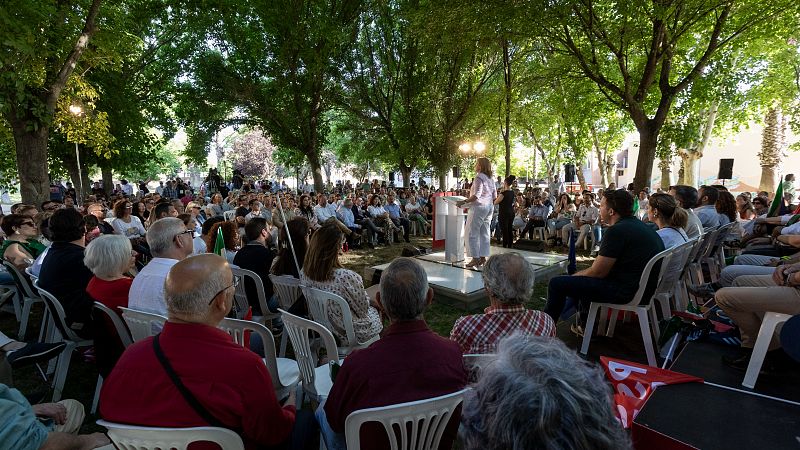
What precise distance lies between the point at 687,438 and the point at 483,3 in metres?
9.72

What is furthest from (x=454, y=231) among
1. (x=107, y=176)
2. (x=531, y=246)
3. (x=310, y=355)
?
(x=107, y=176)

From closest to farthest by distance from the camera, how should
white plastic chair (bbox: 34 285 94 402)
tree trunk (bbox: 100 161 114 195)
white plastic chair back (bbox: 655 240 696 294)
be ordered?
white plastic chair (bbox: 34 285 94 402) → white plastic chair back (bbox: 655 240 696 294) → tree trunk (bbox: 100 161 114 195)

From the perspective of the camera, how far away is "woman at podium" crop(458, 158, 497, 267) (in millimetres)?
6359

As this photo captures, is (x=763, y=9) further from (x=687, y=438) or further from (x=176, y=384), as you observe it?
(x=176, y=384)

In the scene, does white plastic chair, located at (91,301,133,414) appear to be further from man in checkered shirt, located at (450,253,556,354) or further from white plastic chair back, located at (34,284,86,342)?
man in checkered shirt, located at (450,253,556,354)

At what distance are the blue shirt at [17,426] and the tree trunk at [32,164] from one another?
8.11 metres

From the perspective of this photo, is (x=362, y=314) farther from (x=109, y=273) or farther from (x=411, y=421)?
(x=109, y=273)

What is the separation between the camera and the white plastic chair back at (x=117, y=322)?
2.64m

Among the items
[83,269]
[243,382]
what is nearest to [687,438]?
[243,382]

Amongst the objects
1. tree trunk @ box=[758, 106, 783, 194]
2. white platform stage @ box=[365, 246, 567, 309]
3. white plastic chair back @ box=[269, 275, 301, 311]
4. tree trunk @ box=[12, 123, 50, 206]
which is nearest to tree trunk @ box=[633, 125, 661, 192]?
white platform stage @ box=[365, 246, 567, 309]

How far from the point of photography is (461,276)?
631 centimetres

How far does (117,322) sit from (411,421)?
7.40 ft

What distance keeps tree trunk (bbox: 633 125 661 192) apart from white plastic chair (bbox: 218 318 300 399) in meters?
9.88

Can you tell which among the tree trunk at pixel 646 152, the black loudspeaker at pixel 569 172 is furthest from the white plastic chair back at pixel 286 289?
the black loudspeaker at pixel 569 172
